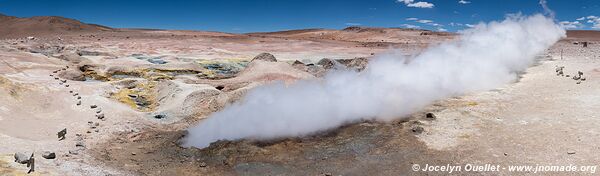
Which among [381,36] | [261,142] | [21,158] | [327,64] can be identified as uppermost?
[381,36]

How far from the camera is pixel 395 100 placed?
11.5 meters

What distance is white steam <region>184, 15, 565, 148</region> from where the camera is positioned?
30.3 feet

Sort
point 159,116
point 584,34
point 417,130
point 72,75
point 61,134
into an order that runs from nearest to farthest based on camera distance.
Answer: point 61,134
point 417,130
point 159,116
point 72,75
point 584,34

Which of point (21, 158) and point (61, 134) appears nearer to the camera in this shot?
point (21, 158)

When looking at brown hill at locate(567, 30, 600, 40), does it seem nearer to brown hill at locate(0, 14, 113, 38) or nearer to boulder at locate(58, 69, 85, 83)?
boulder at locate(58, 69, 85, 83)

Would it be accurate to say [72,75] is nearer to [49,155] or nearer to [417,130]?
[49,155]

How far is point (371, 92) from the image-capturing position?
1149cm

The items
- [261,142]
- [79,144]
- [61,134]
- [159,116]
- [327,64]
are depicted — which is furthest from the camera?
[327,64]

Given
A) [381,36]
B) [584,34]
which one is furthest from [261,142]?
[584,34]

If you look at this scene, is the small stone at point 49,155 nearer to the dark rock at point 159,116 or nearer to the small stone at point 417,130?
the dark rock at point 159,116

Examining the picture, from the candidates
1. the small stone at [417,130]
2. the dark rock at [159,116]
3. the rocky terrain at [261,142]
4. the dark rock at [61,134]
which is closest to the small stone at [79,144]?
the rocky terrain at [261,142]

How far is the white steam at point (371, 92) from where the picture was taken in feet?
30.3

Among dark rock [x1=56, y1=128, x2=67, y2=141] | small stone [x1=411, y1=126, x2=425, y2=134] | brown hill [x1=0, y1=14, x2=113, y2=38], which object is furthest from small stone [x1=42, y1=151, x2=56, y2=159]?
brown hill [x1=0, y1=14, x2=113, y2=38]

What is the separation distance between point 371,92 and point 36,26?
4661 centimetres
